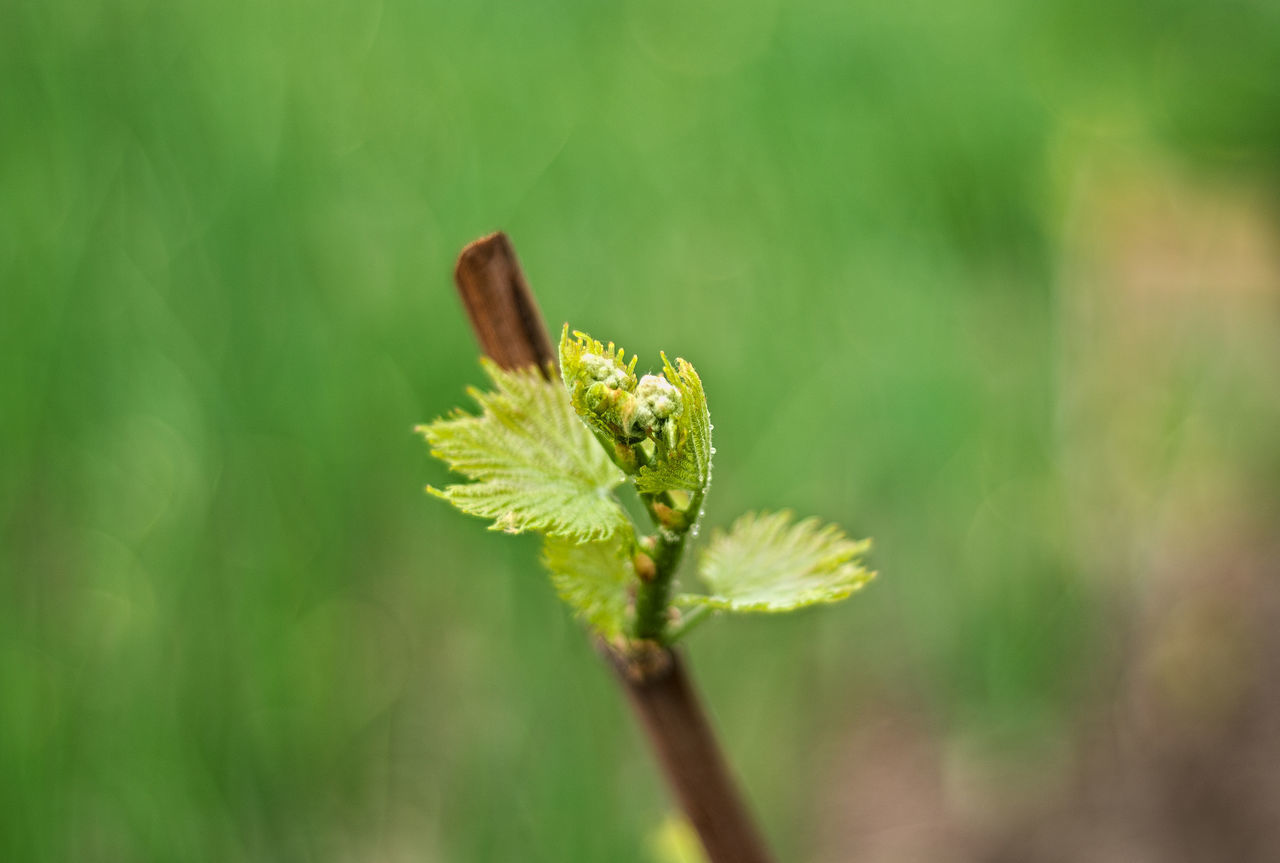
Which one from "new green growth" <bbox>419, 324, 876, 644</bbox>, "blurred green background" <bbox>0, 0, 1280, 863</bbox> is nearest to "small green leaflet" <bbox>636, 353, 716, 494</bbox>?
"new green growth" <bbox>419, 324, 876, 644</bbox>

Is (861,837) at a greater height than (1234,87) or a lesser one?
lesser

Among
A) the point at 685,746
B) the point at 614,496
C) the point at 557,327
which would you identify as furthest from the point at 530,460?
the point at 557,327

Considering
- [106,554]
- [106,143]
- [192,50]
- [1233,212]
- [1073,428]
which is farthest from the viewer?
[1233,212]

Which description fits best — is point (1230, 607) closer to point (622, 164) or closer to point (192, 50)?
point (622, 164)

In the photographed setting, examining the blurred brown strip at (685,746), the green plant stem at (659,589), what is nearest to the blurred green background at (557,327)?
the blurred brown strip at (685,746)

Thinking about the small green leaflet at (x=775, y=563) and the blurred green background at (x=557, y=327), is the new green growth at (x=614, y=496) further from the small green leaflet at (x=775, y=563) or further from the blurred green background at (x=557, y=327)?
the blurred green background at (x=557, y=327)

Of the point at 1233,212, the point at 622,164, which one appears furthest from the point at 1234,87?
the point at 622,164

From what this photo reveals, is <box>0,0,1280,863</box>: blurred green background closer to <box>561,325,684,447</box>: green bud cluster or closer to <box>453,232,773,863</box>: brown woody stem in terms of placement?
<box>453,232,773,863</box>: brown woody stem

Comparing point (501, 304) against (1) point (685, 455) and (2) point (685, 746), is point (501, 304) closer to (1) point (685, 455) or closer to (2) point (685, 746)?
(1) point (685, 455)
